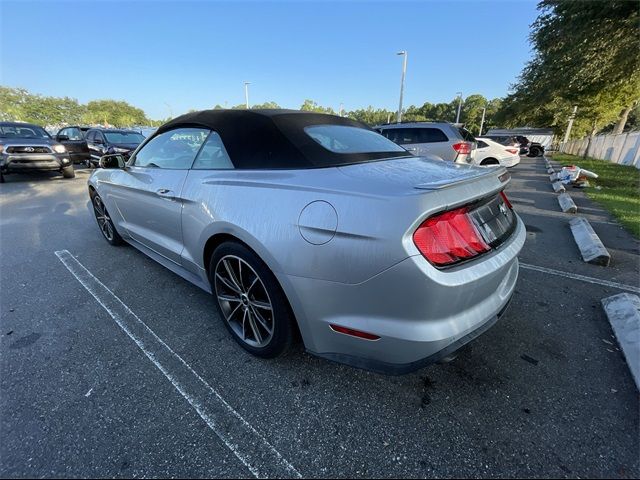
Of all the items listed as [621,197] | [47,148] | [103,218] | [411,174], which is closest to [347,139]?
[411,174]

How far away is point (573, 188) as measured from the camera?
9047 mm

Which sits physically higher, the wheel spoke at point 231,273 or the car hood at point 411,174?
the car hood at point 411,174

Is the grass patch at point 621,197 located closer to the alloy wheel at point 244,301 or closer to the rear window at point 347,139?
the rear window at point 347,139

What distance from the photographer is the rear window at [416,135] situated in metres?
8.42

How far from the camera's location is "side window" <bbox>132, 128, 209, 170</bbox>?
262 cm

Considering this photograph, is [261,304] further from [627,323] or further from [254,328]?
[627,323]

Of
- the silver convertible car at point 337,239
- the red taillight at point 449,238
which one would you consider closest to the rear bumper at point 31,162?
the silver convertible car at point 337,239

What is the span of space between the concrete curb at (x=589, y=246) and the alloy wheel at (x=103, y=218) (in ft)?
19.4

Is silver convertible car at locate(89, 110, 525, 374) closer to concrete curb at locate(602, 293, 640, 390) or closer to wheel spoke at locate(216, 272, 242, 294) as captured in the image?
wheel spoke at locate(216, 272, 242, 294)

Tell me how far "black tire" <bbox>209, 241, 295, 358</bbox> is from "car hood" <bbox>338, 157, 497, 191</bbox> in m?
0.77

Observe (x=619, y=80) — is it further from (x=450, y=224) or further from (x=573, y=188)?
(x=450, y=224)

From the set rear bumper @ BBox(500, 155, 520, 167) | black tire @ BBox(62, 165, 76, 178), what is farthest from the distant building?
black tire @ BBox(62, 165, 76, 178)

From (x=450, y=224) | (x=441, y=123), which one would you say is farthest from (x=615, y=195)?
(x=450, y=224)

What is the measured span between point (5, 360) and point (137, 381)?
104cm
